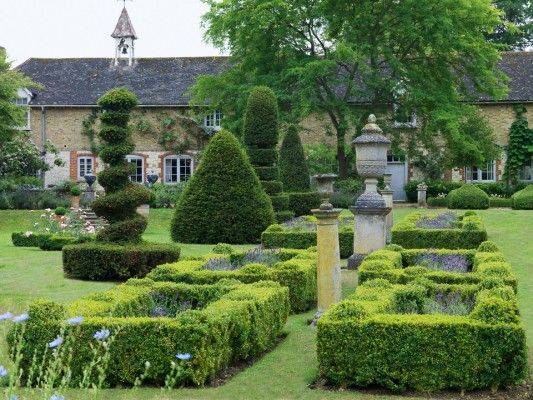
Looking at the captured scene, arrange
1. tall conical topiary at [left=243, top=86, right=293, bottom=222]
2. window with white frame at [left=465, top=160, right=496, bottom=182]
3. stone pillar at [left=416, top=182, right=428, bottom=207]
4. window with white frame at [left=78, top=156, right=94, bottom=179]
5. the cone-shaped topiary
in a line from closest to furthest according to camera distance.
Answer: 1. the cone-shaped topiary
2. tall conical topiary at [left=243, top=86, right=293, bottom=222]
3. stone pillar at [left=416, top=182, right=428, bottom=207]
4. window with white frame at [left=465, top=160, right=496, bottom=182]
5. window with white frame at [left=78, top=156, right=94, bottom=179]

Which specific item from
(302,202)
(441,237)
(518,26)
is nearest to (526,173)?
(518,26)

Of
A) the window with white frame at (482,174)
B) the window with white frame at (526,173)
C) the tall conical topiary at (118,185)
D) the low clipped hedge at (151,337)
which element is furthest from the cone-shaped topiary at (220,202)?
the window with white frame at (526,173)

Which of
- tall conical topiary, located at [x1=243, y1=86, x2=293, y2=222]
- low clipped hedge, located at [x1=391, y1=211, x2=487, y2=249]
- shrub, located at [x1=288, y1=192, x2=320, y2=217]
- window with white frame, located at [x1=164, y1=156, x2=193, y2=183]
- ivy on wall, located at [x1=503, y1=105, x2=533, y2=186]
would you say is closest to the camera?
low clipped hedge, located at [x1=391, y1=211, x2=487, y2=249]

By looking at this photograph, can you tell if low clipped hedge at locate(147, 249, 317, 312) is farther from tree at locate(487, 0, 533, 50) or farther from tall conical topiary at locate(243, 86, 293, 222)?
tree at locate(487, 0, 533, 50)

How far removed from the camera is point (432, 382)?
822cm

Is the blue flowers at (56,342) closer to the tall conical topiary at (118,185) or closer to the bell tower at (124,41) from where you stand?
the tall conical topiary at (118,185)

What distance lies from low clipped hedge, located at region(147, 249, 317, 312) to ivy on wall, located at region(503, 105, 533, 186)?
27830 millimetres

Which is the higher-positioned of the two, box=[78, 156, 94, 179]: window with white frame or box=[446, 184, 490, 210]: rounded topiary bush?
box=[78, 156, 94, 179]: window with white frame

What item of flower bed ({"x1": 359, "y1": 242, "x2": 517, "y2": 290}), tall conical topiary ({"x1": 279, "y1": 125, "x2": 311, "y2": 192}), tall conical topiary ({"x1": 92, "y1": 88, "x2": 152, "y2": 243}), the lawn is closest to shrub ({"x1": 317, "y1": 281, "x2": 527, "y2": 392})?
the lawn

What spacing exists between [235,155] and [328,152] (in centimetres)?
1592

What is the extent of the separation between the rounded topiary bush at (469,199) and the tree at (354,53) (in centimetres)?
212

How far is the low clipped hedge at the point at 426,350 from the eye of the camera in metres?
8.22

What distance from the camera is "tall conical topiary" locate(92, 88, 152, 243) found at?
645 inches

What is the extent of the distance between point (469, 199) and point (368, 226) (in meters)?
15.5
